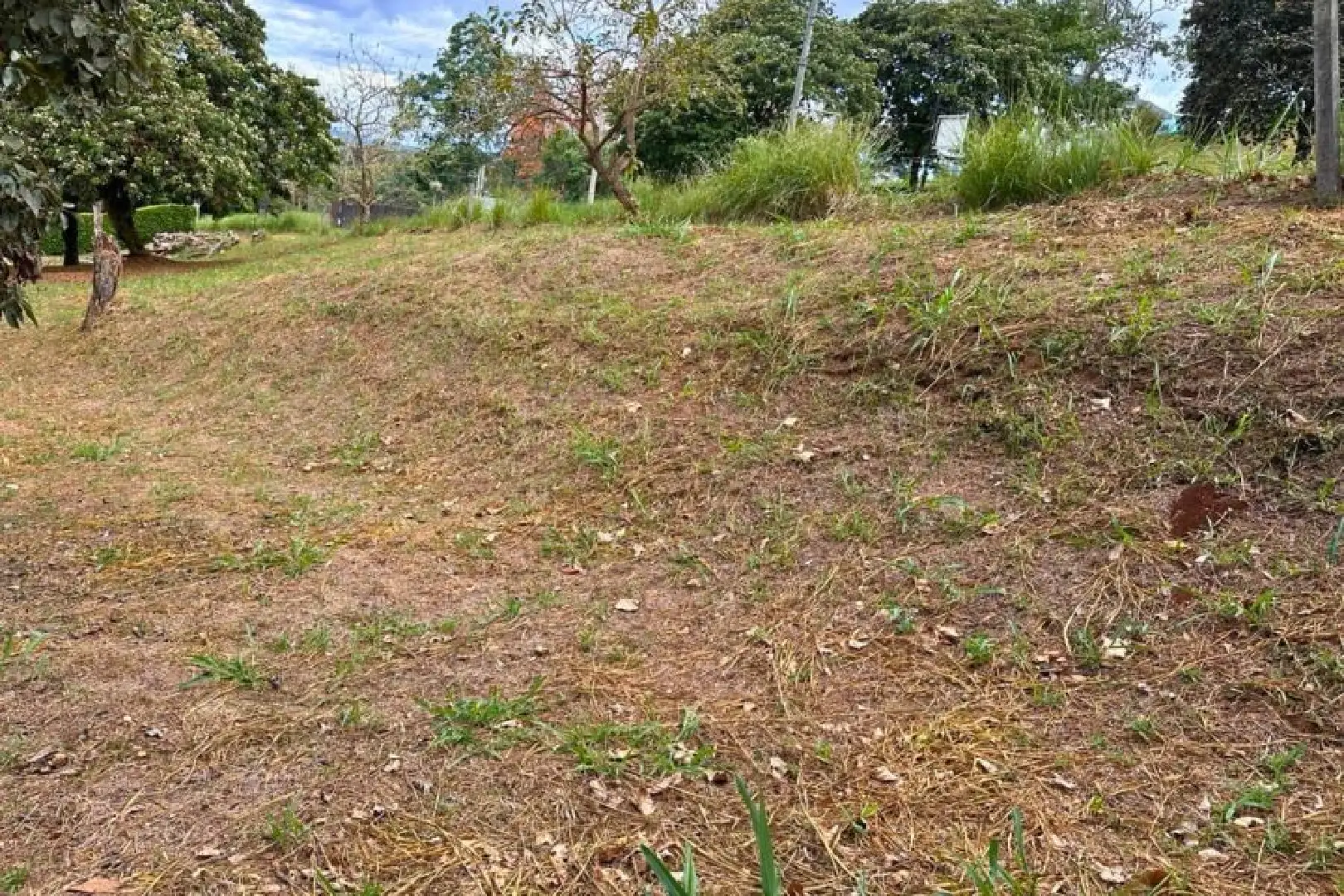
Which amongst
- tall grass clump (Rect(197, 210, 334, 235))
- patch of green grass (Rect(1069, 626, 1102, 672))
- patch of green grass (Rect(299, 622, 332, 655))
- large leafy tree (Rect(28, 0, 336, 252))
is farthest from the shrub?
patch of green grass (Rect(1069, 626, 1102, 672))

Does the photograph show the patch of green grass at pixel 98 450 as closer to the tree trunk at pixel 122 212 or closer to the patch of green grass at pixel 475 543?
the patch of green grass at pixel 475 543

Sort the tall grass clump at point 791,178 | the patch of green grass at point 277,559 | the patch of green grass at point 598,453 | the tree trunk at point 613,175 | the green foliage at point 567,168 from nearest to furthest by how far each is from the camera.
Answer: the patch of green grass at point 277,559
the patch of green grass at point 598,453
the tall grass clump at point 791,178
the tree trunk at point 613,175
the green foliage at point 567,168

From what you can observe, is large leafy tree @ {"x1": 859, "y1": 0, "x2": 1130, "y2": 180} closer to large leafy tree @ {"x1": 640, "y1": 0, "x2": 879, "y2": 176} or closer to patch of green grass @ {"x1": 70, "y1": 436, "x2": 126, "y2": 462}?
large leafy tree @ {"x1": 640, "y1": 0, "x2": 879, "y2": 176}

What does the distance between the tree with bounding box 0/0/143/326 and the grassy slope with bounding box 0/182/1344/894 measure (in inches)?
43.1

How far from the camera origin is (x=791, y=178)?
596cm

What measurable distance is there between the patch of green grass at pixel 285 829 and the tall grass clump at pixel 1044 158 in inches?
185

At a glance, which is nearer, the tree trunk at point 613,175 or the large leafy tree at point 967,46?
the tree trunk at point 613,175

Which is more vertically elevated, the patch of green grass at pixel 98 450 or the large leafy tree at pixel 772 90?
the large leafy tree at pixel 772 90

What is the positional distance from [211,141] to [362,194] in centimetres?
360

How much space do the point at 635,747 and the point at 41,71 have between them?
88.7 inches

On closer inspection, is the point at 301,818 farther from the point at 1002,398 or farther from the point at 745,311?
the point at 745,311

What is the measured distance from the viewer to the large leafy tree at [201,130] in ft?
35.2

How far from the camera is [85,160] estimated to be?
1060 cm

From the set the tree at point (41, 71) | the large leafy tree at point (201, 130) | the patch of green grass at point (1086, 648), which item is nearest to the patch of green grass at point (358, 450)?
the tree at point (41, 71)
